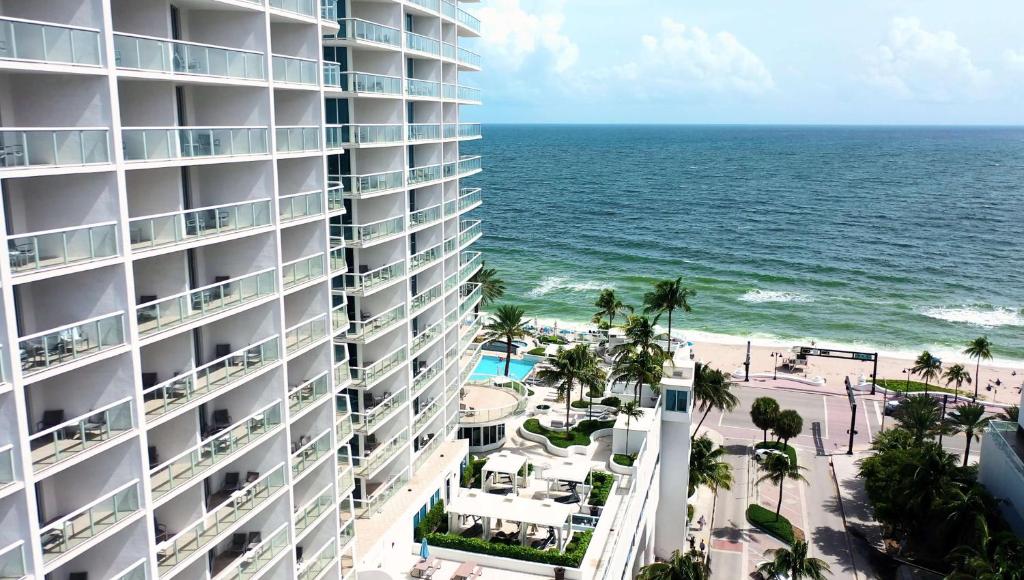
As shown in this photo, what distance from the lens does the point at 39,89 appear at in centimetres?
1546

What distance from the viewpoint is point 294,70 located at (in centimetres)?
2253

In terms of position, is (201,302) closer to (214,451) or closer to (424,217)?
(214,451)

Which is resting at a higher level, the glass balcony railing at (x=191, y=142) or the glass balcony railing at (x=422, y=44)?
the glass balcony railing at (x=422, y=44)

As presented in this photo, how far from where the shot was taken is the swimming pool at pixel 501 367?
66062 mm

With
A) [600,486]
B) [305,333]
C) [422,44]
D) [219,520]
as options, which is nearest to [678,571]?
[600,486]

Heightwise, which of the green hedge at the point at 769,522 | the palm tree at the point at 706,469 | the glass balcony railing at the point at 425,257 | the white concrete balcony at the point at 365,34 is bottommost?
the green hedge at the point at 769,522

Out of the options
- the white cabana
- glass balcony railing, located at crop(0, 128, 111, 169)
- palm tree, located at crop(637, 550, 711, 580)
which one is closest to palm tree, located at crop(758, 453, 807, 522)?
palm tree, located at crop(637, 550, 711, 580)

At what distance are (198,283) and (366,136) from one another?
41.7 feet

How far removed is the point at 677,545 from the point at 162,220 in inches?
1413

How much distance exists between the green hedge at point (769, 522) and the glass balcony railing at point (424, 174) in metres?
27.0

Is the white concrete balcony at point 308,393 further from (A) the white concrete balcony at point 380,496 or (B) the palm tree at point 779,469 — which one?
(B) the palm tree at point 779,469

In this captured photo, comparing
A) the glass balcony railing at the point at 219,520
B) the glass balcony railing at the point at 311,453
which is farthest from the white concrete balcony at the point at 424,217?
the glass balcony railing at the point at 219,520

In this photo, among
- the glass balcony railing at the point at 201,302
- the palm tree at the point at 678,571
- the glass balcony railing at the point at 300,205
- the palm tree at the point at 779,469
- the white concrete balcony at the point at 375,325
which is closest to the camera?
the glass balcony railing at the point at 201,302

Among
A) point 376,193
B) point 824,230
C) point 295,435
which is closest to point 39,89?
point 295,435
